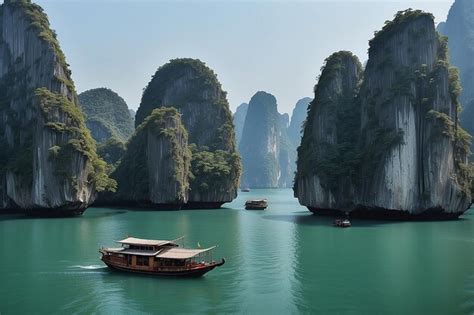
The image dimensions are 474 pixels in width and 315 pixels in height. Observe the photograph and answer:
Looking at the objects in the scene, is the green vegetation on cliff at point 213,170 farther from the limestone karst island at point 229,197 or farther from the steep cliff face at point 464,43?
the steep cliff face at point 464,43

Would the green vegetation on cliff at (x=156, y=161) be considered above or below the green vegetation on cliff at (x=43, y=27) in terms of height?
below

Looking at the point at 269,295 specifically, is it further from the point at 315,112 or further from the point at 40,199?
the point at 315,112

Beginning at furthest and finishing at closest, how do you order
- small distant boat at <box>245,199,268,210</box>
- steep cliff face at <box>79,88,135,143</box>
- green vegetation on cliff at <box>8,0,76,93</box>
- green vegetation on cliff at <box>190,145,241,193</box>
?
1. steep cliff face at <box>79,88,135,143</box>
2. green vegetation on cliff at <box>190,145,241,193</box>
3. small distant boat at <box>245,199,268,210</box>
4. green vegetation on cliff at <box>8,0,76,93</box>

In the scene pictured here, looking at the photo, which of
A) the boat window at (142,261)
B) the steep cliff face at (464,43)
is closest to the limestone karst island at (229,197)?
the boat window at (142,261)

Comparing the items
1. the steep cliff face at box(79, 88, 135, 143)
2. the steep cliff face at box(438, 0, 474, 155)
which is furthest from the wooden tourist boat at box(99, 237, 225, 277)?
the steep cliff face at box(438, 0, 474, 155)

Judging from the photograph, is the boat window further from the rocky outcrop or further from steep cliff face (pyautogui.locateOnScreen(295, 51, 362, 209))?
steep cliff face (pyautogui.locateOnScreen(295, 51, 362, 209))
